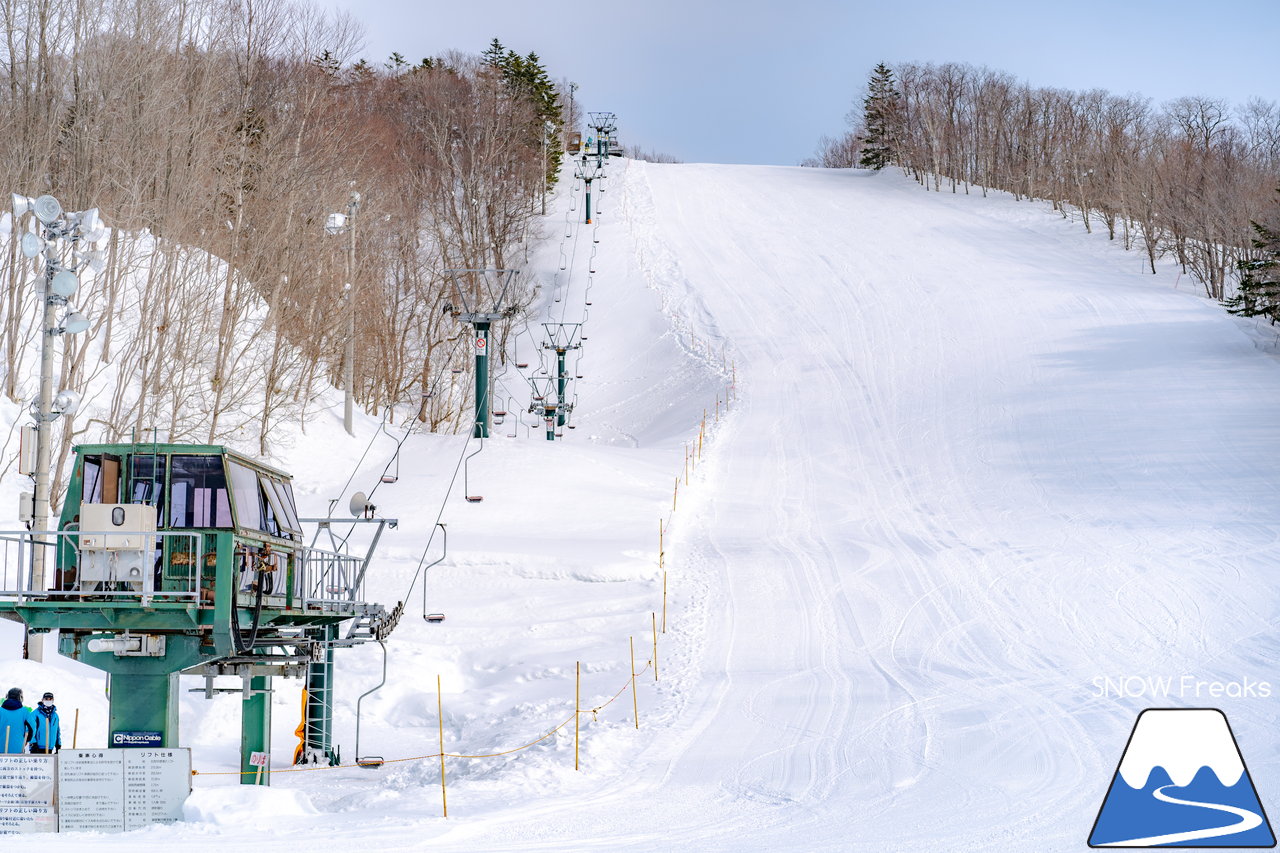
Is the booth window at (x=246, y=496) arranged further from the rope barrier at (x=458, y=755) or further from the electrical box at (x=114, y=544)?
the rope barrier at (x=458, y=755)

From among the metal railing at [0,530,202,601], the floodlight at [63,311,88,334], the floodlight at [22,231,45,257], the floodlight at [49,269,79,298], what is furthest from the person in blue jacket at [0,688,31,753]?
the floodlight at [22,231,45,257]

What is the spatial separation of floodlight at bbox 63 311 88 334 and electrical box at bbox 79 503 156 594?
453cm

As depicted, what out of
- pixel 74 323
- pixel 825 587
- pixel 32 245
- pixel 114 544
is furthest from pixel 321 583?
pixel 825 587

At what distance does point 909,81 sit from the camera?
92812 mm

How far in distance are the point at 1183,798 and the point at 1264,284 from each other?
3494 cm

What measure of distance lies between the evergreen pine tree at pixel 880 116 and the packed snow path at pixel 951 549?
110ft

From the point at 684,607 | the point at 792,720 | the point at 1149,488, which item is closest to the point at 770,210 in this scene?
the point at 1149,488

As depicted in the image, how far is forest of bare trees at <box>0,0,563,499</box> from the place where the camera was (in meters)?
28.2

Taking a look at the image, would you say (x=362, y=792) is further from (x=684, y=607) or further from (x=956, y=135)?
(x=956, y=135)

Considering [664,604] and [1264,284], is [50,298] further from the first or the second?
[1264,284]

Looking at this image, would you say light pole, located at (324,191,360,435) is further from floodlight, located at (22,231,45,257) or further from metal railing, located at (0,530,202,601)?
metal railing, located at (0,530,202,601)

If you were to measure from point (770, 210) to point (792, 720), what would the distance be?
59.1 m

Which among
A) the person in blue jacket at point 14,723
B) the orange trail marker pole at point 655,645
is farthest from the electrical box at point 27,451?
the orange trail marker pole at point 655,645

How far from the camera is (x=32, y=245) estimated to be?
52.0 feet
